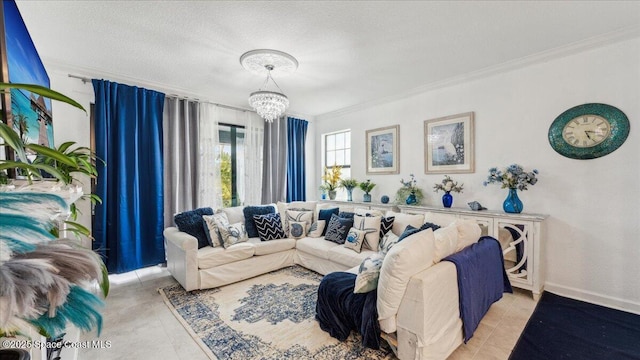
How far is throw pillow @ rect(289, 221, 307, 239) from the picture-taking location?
3.86 m

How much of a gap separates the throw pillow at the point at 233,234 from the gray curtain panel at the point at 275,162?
1.41 metres

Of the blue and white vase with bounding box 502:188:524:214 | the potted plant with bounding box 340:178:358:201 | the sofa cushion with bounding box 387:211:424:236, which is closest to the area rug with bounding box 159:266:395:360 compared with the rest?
the sofa cushion with bounding box 387:211:424:236

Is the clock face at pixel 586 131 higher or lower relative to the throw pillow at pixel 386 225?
higher

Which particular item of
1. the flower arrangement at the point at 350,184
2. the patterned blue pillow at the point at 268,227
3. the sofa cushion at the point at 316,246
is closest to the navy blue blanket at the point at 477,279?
the sofa cushion at the point at 316,246

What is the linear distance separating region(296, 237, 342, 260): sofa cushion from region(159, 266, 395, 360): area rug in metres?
0.32

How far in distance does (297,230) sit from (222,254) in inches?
44.6

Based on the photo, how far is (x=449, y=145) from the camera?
366cm

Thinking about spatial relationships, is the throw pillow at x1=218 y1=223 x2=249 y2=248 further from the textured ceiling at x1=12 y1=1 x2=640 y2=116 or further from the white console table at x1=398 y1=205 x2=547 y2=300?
the white console table at x1=398 y1=205 x2=547 y2=300

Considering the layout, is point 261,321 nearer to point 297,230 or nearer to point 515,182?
point 297,230

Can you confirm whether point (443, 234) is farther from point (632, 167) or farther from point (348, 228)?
point (632, 167)

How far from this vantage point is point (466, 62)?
3035mm

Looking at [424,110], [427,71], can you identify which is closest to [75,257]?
[427,71]

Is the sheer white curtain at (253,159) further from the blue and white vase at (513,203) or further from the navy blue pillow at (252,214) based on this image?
the blue and white vase at (513,203)

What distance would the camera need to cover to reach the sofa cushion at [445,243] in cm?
191
